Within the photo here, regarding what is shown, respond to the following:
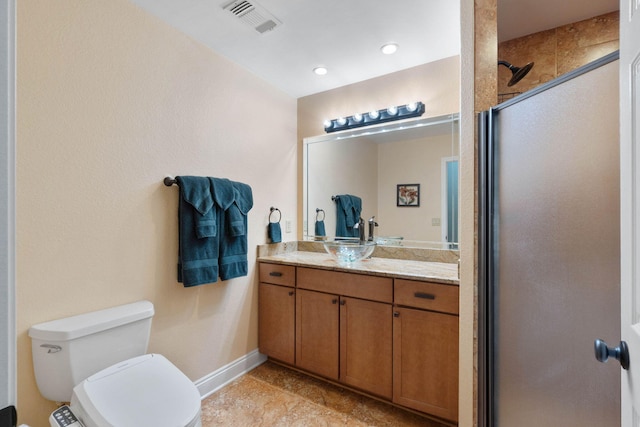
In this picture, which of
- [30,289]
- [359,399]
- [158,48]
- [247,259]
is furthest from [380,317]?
[158,48]

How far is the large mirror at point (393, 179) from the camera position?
2151mm

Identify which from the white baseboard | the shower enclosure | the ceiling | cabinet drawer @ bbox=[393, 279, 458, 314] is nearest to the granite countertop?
cabinet drawer @ bbox=[393, 279, 458, 314]

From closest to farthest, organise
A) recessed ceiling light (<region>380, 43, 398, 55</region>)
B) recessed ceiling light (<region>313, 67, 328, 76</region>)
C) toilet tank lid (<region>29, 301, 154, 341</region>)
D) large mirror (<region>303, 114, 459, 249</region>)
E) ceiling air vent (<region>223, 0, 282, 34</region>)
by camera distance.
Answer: toilet tank lid (<region>29, 301, 154, 341</region>), ceiling air vent (<region>223, 0, 282, 34</region>), recessed ceiling light (<region>380, 43, 398, 55</region>), large mirror (<region>303, 114, 459, 249</region>), recessed ceiling light (<region>313, 67, 328, 76</region>)

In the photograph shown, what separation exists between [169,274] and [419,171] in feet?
6.22

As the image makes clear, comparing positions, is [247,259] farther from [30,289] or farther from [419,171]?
[419,171]

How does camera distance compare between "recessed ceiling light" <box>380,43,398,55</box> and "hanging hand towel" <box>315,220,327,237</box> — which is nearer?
"recessed ceiling light" <box>380,43,398,55</box>

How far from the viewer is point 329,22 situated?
1754mm

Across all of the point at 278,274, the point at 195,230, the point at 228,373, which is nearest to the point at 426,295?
the point at 278,274

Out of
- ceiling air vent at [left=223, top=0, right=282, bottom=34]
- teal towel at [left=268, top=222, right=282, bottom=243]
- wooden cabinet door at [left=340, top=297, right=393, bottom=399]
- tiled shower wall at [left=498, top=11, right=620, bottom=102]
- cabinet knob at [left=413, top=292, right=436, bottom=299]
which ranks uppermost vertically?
ceiling air vent at [left=223, top=0, right=282, bottom=34]

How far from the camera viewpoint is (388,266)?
2.03 meters

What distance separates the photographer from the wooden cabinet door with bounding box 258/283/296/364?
223 centimetres

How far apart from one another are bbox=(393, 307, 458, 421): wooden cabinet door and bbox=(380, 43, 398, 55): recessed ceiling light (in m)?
1.72

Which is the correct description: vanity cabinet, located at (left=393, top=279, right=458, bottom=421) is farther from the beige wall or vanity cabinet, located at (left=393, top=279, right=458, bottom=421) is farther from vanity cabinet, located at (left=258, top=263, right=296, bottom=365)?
the beige wall

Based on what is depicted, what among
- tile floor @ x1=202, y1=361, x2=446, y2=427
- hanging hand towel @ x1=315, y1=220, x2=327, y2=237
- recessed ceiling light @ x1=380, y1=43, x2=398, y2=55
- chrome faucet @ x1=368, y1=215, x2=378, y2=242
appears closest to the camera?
tile floor @ x1=202, y1=361, x2=446, y2=427
